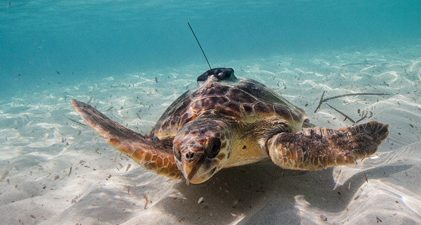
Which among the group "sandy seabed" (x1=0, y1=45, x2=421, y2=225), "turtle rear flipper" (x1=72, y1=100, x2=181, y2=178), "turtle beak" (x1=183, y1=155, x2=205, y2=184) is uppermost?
"turtle beak" (x1=183, y1=155, x2=205, y2=184)

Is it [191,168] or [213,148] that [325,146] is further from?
[191,168]

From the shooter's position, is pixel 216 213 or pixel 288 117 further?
pixel 288 117

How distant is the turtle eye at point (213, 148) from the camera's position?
2705 mm

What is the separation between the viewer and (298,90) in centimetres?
1095

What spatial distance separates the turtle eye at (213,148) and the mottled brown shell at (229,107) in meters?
0.80

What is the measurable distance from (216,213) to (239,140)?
80 cm

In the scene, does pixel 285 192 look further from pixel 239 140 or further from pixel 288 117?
pixel 288 117

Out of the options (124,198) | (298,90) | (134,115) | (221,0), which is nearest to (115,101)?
(134,115)

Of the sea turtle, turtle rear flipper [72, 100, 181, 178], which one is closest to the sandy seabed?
the sea turtle

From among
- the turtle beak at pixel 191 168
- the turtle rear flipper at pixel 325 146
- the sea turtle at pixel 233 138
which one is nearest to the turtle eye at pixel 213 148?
the sea turtle at pixel 233 138

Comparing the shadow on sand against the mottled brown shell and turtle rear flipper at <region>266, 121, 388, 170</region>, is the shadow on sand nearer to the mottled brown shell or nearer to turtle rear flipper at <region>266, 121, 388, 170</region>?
turtle rear flipper at <region>266, 121, 388, 170</region>

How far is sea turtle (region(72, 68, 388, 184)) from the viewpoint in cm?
278

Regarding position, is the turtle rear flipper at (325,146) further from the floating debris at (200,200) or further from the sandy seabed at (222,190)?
the floating debris at (200,200)

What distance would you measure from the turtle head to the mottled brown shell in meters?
0.64
